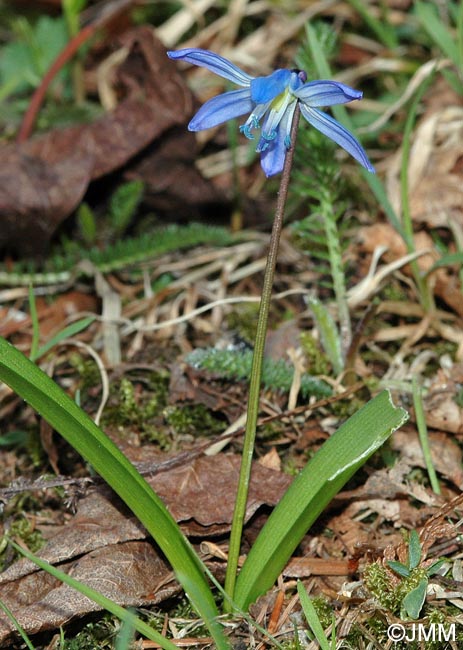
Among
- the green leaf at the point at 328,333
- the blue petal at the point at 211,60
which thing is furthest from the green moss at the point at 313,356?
the blue petal at the point at 211,60

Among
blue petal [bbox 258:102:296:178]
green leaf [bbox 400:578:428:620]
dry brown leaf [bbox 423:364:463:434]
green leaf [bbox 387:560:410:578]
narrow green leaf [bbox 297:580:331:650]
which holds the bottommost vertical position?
dry brown leaf [bbox 423:364:463:434]

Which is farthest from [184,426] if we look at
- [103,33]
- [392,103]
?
[103,33]

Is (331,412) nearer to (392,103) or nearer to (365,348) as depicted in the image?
(365,348)

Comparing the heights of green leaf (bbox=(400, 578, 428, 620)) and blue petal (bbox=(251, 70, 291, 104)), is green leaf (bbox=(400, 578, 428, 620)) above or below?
below

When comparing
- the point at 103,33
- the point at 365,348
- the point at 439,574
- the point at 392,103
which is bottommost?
the point at 439,574

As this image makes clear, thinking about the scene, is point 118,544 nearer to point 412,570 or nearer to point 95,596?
point 95,596

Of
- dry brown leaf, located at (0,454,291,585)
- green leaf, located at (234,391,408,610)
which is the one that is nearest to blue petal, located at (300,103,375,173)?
green leaf, located at (234,391,408,610)

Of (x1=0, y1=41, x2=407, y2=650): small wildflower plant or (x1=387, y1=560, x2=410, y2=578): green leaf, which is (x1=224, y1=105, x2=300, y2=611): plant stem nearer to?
(x1=0, y1=41, x2=407, y2=650): small wildflower plant
